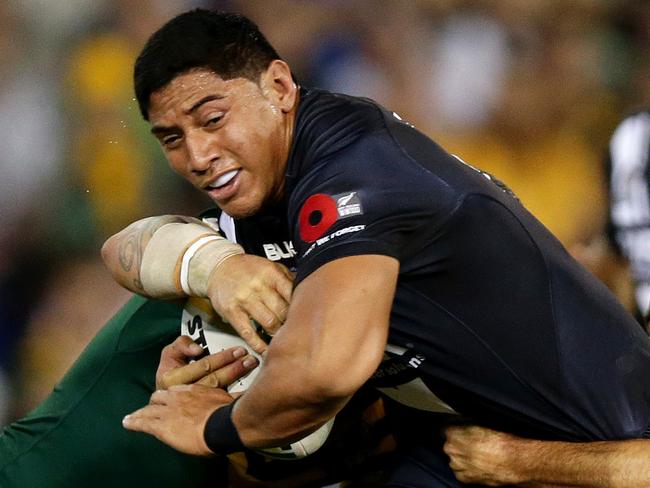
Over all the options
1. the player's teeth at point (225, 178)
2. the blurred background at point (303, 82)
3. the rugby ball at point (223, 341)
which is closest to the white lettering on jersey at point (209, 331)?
the rugby ball at point (223, 341)

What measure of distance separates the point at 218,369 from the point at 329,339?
0.58 metres

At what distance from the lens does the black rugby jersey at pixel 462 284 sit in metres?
2.04

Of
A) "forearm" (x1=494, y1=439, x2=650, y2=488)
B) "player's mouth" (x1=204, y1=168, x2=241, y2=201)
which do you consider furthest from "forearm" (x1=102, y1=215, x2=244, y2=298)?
"forearm" (x1=494, y1=439, x2=650, y2=488)

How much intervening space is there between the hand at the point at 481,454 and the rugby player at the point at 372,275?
0.12 feet

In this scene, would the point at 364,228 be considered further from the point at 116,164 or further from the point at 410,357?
the point at 116,164

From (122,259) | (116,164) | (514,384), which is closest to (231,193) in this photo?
(122,259)

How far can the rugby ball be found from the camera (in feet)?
7.89

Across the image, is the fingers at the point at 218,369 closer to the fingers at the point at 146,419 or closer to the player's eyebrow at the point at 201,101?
the fingers at the point at 146,419

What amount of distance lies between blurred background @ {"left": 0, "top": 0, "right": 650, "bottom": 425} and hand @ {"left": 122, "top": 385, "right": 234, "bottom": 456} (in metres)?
1.93

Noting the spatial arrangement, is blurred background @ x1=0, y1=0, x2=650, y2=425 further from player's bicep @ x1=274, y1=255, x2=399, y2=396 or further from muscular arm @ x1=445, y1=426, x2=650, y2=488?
player's bicep @ x1=274, y1=255, x2=399, y2=396

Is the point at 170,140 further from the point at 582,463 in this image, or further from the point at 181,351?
the point at 582,463

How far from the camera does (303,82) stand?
14.6ft

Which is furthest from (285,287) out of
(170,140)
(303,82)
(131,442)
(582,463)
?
(303,82)

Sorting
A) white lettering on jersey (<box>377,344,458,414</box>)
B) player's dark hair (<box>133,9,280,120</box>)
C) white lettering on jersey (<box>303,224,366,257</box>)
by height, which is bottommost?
white lettering on jersey (<box>377,344,458,414</box>)
